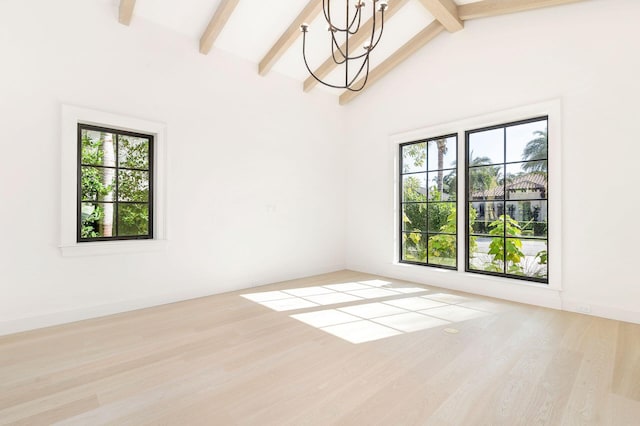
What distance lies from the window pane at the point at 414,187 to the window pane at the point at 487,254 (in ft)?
3.37

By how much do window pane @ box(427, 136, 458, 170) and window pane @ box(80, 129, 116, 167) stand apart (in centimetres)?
425

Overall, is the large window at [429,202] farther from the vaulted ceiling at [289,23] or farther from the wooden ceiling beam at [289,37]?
Result: the wooden ceiling beam at [289,37]

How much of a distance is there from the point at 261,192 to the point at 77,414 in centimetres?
336

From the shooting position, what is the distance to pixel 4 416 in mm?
1781

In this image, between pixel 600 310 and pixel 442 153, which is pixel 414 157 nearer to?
pixel 442 153

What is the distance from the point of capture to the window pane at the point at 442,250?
15.3 ft

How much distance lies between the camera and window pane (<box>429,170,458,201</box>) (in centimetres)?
464

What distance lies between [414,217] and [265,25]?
3.48 meters

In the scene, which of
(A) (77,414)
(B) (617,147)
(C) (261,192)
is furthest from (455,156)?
(A) (77,414)

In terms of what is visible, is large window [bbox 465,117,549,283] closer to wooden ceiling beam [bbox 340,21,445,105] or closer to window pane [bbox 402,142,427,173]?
window pane [bbox 402,142,427,173]

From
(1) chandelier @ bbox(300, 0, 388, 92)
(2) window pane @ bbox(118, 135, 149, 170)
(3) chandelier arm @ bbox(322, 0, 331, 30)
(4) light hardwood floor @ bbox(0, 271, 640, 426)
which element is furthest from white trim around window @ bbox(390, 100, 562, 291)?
(2) window pane @ bbox(118, 135, 149, 170)

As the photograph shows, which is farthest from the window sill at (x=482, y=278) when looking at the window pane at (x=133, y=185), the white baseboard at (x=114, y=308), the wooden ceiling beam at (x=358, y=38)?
the window pane at (x=133, y=185)

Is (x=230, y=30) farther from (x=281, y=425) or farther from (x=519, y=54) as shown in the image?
(x=281, y=425)

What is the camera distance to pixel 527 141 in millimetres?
3949
